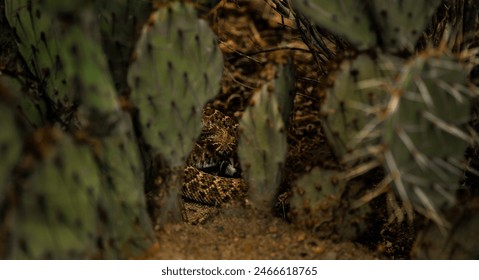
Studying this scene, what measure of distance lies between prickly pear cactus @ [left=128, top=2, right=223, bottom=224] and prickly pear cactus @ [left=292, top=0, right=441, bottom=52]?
0.41m

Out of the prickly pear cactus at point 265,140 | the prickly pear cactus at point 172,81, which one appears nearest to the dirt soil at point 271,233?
the prickly pear cactus at point 265,140

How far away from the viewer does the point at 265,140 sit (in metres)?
2.60

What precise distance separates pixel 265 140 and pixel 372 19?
0.63 meters

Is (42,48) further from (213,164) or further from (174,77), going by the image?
(213,164)

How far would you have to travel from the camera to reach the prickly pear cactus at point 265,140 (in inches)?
100

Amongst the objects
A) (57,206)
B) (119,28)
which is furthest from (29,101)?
(57,206)

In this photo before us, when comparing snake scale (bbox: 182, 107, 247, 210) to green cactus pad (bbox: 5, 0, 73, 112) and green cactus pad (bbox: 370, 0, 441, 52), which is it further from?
green cactus pad (bbox: 370, 0, 441, 52)

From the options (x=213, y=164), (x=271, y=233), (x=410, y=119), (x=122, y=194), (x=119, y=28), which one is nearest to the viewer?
(x=410, y=119)

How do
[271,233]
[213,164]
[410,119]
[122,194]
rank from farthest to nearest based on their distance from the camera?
[213,164] → [271,233] → [122,194] → [410,119]

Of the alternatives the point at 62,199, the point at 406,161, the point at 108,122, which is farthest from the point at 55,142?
the point at 406,161

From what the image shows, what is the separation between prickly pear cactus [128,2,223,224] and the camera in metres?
2.27

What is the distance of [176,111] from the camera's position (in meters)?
2.39

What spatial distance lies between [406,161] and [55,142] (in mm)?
1079
